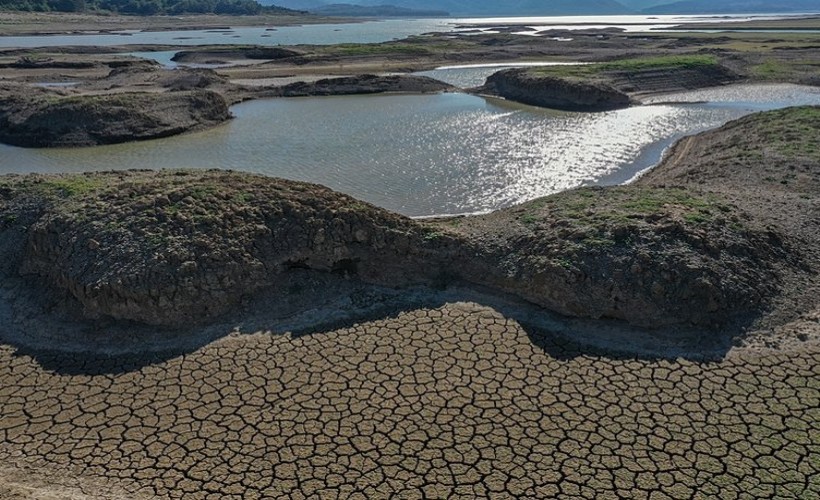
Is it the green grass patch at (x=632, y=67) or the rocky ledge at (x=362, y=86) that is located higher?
the green grass patch at (x=632, y=67)

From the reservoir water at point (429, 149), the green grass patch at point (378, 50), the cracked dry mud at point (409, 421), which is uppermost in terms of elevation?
the green grass patch at point (378, 50)

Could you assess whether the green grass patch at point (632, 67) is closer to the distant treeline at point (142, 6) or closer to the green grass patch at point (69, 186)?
the green grass patch at point (69, 186)

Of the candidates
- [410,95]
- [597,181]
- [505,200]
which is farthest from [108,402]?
[410,95]

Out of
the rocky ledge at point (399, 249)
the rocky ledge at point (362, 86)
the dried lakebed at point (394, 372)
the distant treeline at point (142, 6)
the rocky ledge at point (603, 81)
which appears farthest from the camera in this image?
the distant treeline at point (142, 6)

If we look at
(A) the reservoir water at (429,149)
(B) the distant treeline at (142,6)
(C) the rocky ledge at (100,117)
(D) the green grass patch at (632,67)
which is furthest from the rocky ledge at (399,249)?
(B) the distant treeline at (142,6)

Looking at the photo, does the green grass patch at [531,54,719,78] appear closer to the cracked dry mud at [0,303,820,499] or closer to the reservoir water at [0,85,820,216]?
the reservoir water at [0,85,820,216]

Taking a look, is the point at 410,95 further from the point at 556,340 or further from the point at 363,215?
the point at 556,340
